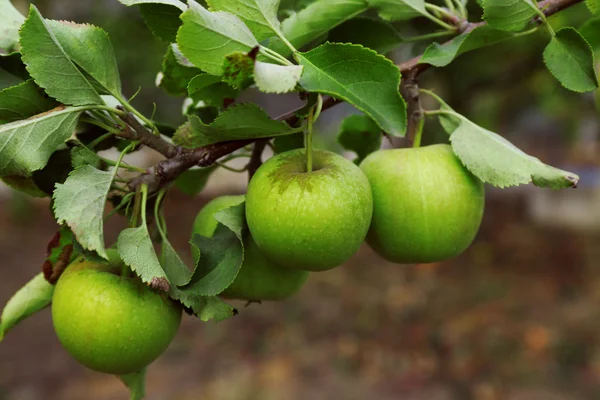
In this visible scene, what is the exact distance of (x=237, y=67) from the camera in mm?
618

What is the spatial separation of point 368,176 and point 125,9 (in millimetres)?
4219

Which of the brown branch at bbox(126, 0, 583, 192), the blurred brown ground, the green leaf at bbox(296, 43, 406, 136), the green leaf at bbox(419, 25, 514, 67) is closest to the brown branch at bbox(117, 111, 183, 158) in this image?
the brown branch at bbox(126, 0, 583, 192)

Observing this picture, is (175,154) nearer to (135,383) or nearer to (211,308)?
(211,308)

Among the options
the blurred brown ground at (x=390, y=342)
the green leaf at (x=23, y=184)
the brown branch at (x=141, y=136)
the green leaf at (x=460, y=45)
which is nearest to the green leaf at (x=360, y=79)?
the green leaf at (x=460, y=45)

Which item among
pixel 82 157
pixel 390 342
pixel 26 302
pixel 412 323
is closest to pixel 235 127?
pixel 82 157

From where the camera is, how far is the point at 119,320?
0.79 metres

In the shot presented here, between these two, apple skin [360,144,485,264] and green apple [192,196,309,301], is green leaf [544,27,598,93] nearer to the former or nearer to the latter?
apple skin [360,144,485,264]

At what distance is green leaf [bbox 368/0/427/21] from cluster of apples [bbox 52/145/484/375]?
216 mm

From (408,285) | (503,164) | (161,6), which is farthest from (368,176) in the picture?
(408,285)

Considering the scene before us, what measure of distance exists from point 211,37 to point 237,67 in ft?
0.25

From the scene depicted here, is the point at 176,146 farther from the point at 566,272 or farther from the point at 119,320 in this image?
the point at 566,272

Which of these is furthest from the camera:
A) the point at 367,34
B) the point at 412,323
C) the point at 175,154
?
the point at 412,323

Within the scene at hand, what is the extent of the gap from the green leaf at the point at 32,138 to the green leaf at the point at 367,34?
1.38 ft

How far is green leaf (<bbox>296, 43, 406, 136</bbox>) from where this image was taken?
66 cm
